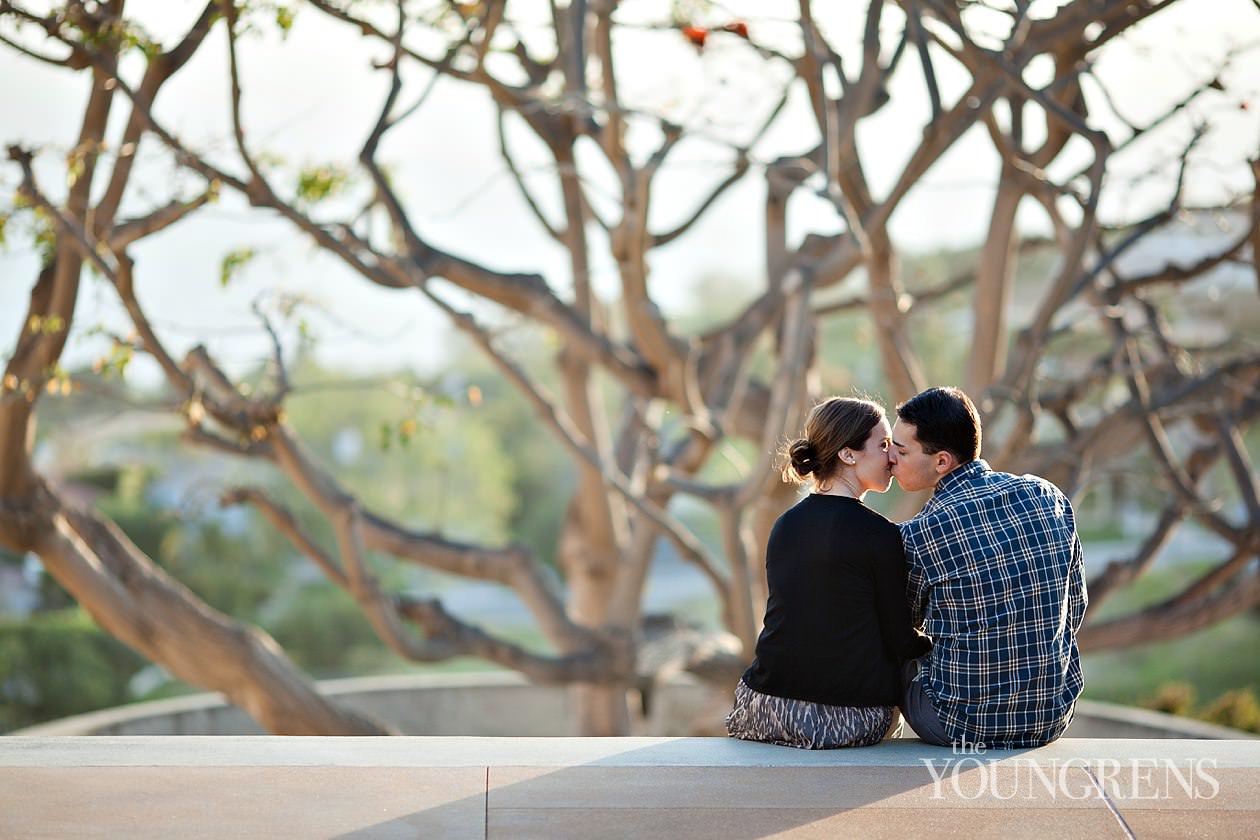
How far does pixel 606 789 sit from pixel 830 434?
1.10 m

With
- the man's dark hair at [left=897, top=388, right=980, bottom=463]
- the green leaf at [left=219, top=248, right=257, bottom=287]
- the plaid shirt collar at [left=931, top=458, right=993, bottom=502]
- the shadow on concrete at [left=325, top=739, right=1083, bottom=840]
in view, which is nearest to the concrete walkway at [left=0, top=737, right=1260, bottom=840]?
→ the shadow on concrete at [left=325, top=739, right=1083, bottom=840]

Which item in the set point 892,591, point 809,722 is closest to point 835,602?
point 892,591

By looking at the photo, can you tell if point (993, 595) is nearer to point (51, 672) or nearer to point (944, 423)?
point (944, 423)

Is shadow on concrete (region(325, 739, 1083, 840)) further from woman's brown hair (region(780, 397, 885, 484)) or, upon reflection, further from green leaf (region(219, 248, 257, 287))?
green leaf (region(219, 248, 257, 287))

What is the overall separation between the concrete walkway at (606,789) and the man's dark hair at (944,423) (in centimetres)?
82

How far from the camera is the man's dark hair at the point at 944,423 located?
3.87 m

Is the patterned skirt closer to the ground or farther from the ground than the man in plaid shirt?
closer to the ground

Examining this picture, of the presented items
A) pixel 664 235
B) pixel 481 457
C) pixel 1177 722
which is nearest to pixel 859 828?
pixel 664 235

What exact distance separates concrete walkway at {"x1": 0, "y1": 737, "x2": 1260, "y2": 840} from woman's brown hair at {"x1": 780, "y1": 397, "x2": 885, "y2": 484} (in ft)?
2.54

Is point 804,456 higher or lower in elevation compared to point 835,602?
higher

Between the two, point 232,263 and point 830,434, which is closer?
point 830,434

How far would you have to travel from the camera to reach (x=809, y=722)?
3938 millimetres

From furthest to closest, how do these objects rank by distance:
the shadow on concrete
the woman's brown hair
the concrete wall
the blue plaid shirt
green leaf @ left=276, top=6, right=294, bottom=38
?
1. the concrete wall
2. green leaf @ left=276, top=6, right=294, bottom=38
3. the woman's brown hair
4. the blue plaid shirt
5. the shadow on concrete

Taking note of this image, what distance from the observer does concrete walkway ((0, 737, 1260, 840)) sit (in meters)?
3.33
